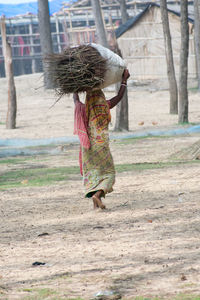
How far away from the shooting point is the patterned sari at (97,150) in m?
6.40

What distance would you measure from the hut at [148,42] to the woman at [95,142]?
24.3m

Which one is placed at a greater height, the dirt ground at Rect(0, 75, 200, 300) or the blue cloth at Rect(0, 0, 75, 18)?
the blue cloth at Rect(0, 0, 75, 18)

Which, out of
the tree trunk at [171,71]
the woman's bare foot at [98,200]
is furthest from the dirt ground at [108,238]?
the tree trunk at [171,71]

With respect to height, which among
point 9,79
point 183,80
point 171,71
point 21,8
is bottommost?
point 171,71

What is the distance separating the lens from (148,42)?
1225 inches

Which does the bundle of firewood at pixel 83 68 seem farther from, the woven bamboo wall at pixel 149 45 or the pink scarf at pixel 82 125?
the woven bamboo wall at pixel 149 45

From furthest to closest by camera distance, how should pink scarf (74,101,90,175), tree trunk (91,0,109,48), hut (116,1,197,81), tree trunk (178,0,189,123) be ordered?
hut (116,1,197,81) → tree trunk (91,0,109,48) → tree trunk (178,0,189,123) → pink scarf (74,101,90,175)

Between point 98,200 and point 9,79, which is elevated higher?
point 98,200

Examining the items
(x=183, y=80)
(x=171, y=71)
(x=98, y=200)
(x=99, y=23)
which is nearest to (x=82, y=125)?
(x=98, y=200)

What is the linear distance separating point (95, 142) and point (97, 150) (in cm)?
9

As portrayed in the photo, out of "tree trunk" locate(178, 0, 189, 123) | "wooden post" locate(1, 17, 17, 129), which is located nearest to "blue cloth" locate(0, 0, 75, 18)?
"wooden post" locate(1, 17, 17, 129)

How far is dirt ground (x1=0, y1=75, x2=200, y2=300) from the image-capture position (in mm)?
4051

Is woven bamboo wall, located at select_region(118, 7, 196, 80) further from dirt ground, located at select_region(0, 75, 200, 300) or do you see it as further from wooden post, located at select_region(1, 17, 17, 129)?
dirt ground, located at select_region(0, 75, 200, 300)

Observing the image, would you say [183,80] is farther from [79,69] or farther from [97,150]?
[79,69]
